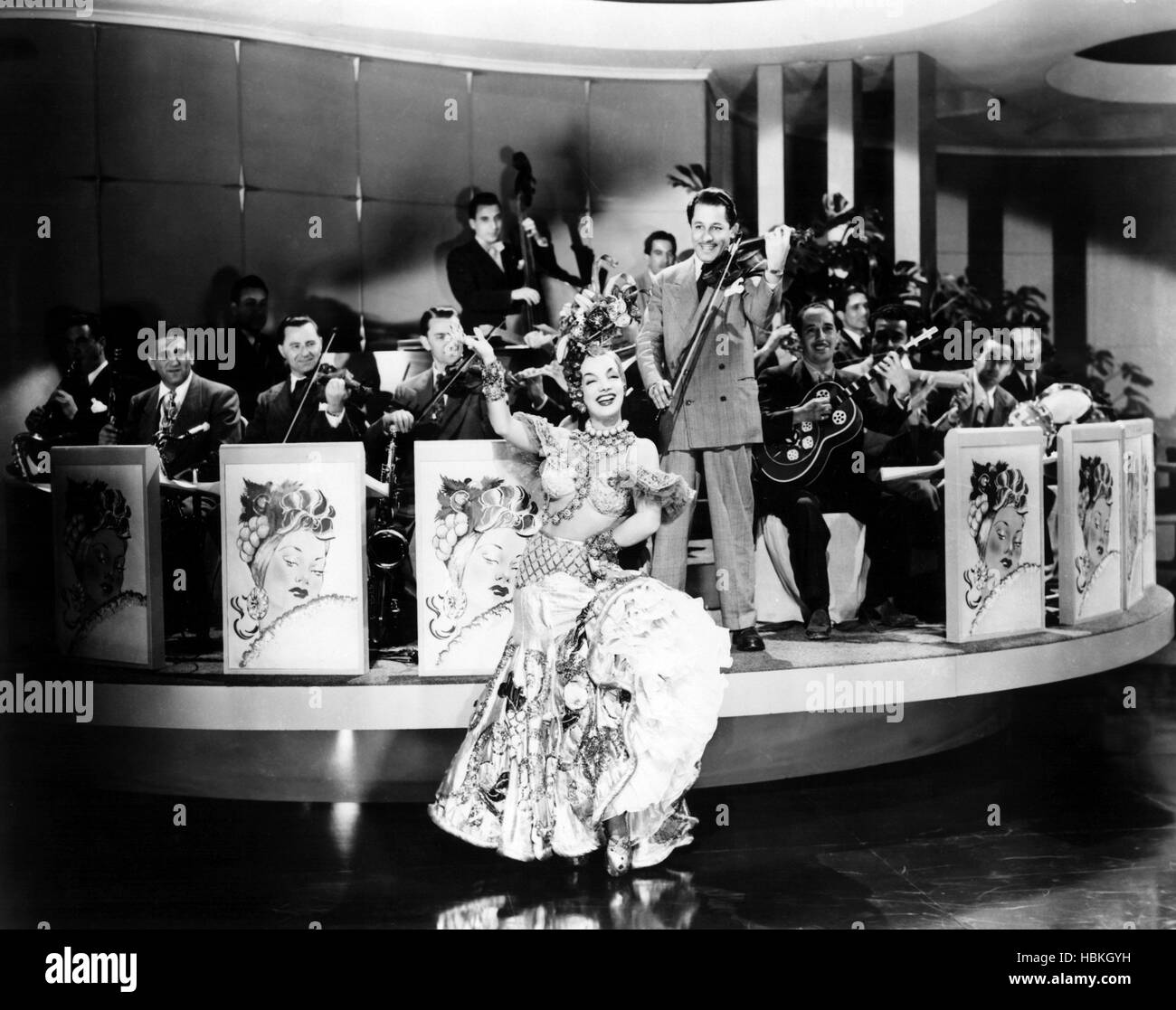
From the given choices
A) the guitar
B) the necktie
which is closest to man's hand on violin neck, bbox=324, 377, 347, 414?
the necktie

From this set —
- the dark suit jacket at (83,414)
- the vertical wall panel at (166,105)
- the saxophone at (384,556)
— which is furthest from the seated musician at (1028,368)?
the dark suit jacket at (83,414)

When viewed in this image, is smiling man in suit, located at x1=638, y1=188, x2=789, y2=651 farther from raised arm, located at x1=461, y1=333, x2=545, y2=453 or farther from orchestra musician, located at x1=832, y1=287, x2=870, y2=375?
orchestra musician, located at x1=832, y1=287, x2=870, y2=375

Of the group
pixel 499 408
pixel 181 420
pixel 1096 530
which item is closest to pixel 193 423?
pixel 181 420

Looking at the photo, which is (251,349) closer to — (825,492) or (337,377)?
(337,377)

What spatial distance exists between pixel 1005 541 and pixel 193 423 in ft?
9.62

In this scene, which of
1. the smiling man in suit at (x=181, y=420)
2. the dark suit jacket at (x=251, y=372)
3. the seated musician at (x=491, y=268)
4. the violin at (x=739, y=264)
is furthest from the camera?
the seated musician at (x=491, y=268)

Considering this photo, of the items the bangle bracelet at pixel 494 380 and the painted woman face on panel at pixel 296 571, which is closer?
the bangle bracelet at pixel 494 380

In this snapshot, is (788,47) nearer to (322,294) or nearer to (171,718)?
(322,294)

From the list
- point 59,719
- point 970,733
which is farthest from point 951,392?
point 59,719

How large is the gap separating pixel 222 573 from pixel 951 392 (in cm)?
288

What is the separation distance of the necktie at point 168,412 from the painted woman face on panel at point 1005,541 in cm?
293

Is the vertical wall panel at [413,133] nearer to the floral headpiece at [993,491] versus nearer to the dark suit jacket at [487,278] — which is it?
the dark suit jacket at [487,278]

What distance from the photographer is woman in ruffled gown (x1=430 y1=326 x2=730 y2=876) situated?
142 inches

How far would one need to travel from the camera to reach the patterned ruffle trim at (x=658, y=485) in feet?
12.3
